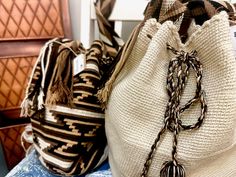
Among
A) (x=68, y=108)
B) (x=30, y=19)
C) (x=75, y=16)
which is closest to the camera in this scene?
(x=68, y=108)

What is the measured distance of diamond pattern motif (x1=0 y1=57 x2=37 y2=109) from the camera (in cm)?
92

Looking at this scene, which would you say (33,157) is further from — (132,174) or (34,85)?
(132,174)

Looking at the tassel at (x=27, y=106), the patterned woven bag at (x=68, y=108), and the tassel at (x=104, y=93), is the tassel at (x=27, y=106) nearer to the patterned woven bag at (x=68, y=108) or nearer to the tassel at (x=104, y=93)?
the patterned woven bag at (x=68, y=108)

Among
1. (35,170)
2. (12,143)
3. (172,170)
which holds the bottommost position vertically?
(12,143)

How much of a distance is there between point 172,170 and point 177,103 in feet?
0.35

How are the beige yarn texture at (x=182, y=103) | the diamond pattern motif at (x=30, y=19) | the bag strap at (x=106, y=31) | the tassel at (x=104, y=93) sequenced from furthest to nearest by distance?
1. the diamond pattern motif at (x=30, y=19)
2. the bag strap at (x=106, y=31)
3. the tassel at (x=104, y=93)
4. the beige yarn texture at (x=182, y=103)

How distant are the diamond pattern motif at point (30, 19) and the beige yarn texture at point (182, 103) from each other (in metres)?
0.51

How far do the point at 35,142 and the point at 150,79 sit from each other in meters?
0.33

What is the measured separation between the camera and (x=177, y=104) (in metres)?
0.45

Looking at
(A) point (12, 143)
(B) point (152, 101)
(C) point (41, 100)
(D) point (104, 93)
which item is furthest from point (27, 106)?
(A) point (12, 143)

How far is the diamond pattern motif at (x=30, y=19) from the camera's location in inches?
35.0

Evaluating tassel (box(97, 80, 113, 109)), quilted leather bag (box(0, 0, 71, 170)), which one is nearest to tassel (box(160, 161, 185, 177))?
tassel (box(97, 80, 113, 109))

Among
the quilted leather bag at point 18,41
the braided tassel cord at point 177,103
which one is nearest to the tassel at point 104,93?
the braided tassel cord at point 177,103

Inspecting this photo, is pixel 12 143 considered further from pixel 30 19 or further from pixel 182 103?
pixel 182 103
